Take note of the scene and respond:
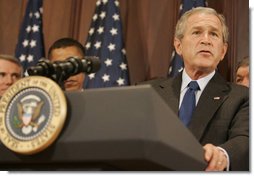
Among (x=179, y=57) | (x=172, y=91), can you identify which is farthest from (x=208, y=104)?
(x=179, y=57)

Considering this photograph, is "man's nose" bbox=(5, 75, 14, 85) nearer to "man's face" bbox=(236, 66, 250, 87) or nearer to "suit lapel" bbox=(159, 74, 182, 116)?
"suit lapel" bbox=(159, 74, 182, 116)

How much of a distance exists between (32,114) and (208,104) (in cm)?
128

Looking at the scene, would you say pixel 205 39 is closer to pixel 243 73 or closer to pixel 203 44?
pixel 203 44

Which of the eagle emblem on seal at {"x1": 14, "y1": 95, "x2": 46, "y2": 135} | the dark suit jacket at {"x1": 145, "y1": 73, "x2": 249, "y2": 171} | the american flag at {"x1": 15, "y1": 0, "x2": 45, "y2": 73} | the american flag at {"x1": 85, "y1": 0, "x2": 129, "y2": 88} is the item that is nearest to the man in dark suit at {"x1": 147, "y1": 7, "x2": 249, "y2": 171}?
the dark suit jacket at {"x1": 145, "y1": 73, "x2": 249, "y2": 171}

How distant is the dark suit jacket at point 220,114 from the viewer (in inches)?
74.9

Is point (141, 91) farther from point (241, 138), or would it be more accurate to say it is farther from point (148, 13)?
point (148, 13)

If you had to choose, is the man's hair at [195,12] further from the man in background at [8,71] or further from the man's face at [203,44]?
the man in background at [8,71]

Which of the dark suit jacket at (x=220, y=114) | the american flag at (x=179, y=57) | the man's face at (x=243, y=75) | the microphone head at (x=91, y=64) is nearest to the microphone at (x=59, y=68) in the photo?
the microphone head at (x=91, y=64)

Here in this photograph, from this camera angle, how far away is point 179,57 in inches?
137

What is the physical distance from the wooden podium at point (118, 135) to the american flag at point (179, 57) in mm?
2459

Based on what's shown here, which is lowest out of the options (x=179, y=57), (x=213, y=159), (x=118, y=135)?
(x=213, y=159)

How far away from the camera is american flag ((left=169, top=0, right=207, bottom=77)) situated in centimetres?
345

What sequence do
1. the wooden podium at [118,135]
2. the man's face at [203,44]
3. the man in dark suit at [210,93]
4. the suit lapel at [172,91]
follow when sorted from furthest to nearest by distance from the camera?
the man's face at [203,44] < the suit lapel at [172,91] < the man in dark suit at [210,93] < the wooden podium at [118,135]

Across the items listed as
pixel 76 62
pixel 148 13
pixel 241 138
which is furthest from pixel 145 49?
pixel 76 62
